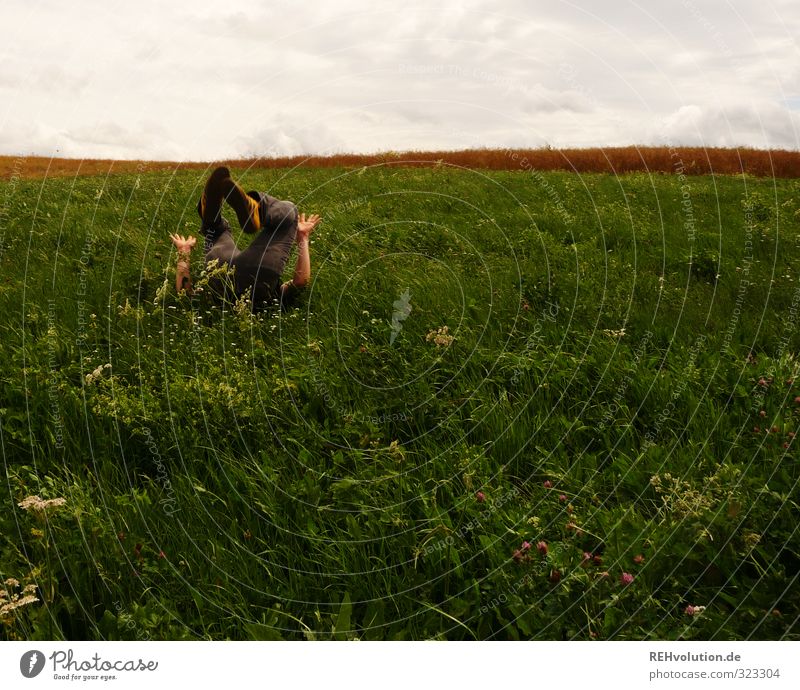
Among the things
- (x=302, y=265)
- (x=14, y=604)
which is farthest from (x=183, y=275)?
(x=14, y=604)

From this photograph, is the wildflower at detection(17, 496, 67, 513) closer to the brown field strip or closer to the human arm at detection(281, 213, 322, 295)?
the human arm at detection(281, 213, 322, 295)

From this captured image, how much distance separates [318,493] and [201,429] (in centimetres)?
97

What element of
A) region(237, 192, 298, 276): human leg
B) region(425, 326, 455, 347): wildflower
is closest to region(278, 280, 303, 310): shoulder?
region(237, 192, 298, 276): human leg

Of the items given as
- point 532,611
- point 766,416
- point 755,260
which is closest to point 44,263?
point 532,611

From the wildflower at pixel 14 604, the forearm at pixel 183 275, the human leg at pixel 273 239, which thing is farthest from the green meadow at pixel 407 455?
the human leg at pixel 273 239

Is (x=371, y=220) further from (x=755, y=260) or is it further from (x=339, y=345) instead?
(x=755, y=260)

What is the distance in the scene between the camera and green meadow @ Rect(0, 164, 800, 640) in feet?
7.82

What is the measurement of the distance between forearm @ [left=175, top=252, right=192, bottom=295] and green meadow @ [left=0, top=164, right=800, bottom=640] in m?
0.17

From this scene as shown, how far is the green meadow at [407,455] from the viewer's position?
2.38 meters

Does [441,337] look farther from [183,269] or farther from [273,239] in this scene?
[183,269]

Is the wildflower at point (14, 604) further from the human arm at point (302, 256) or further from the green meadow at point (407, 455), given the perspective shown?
the human arm at point (302, 256)

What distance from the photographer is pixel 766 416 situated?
3.32 metres

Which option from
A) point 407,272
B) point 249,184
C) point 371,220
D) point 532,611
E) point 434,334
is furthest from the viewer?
point 249,184

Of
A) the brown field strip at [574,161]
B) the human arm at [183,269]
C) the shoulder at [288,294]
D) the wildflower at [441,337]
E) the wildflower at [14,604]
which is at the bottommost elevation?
the wildflower at [14,604]
